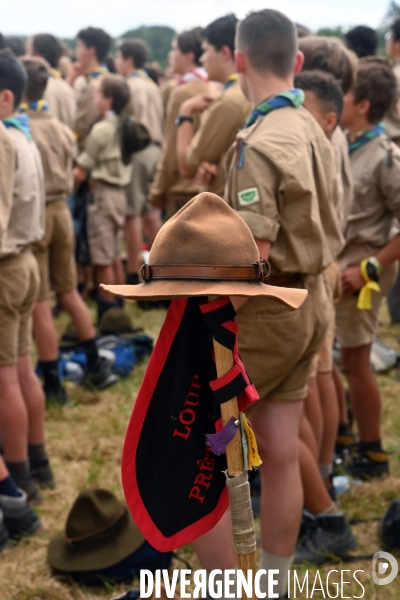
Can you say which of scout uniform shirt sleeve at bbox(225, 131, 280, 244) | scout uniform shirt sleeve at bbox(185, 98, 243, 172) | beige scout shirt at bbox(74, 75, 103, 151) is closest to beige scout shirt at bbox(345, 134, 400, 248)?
scout uniform shirt sleeve at bbox(185, 98, 243, 172)

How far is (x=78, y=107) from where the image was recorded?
7578 millimetres

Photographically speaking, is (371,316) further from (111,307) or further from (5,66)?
(111,307)

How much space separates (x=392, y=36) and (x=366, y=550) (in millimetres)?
4454

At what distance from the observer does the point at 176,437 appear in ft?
6.34

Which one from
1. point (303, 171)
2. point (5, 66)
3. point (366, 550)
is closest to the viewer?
point (303, 171)

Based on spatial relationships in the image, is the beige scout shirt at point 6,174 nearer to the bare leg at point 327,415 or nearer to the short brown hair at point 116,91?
the bare leg at point 327,415

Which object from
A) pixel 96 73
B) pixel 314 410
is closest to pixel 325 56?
pixel 314 410

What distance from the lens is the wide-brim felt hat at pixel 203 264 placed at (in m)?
1.72

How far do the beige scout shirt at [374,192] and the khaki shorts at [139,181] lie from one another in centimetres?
398

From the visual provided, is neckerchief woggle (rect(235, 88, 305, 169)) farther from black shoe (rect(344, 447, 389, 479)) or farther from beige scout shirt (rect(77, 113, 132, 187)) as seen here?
beige scout shirt (rect(77, 113, 132, 187))

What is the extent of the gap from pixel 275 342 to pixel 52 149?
2.71m

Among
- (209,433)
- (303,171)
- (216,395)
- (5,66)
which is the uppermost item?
(5,66)

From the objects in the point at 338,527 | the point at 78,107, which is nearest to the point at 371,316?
the point at 338,527

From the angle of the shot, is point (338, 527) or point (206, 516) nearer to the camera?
point (206, 516)
